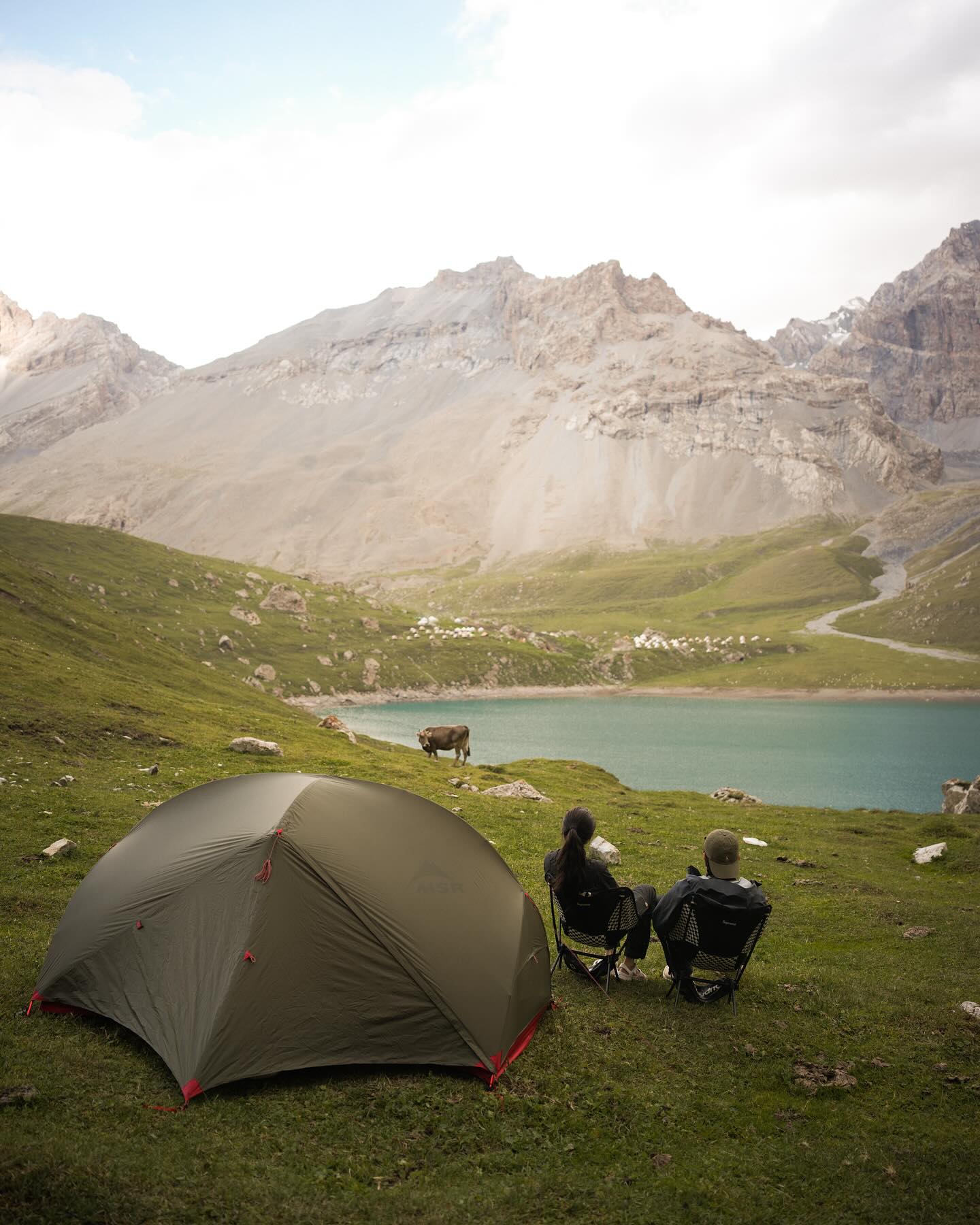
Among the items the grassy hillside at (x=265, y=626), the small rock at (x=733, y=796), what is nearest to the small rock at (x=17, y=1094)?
the small rock at (x=733, y=796)

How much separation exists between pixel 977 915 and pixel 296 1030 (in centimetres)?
1623

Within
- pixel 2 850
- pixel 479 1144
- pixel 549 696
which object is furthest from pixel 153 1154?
pixel 549 696

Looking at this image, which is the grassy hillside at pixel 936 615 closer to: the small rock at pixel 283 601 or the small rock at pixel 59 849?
the small rock at pixel 283 601

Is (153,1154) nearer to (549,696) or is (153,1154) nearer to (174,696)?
(174,696)

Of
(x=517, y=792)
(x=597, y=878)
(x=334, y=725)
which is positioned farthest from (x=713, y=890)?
(x=334, y=725)

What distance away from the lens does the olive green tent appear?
30.5 feet

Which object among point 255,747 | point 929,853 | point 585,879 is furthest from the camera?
point 255,747

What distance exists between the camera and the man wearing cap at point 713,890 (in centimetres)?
1116

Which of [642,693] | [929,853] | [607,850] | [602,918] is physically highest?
[602,918]

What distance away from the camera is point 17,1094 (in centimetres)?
793

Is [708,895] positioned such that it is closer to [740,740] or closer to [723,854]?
[723,854]

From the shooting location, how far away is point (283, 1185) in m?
7.18

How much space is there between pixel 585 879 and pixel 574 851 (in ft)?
1.76

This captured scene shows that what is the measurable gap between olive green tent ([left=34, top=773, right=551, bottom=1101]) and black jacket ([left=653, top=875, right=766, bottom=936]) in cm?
191
